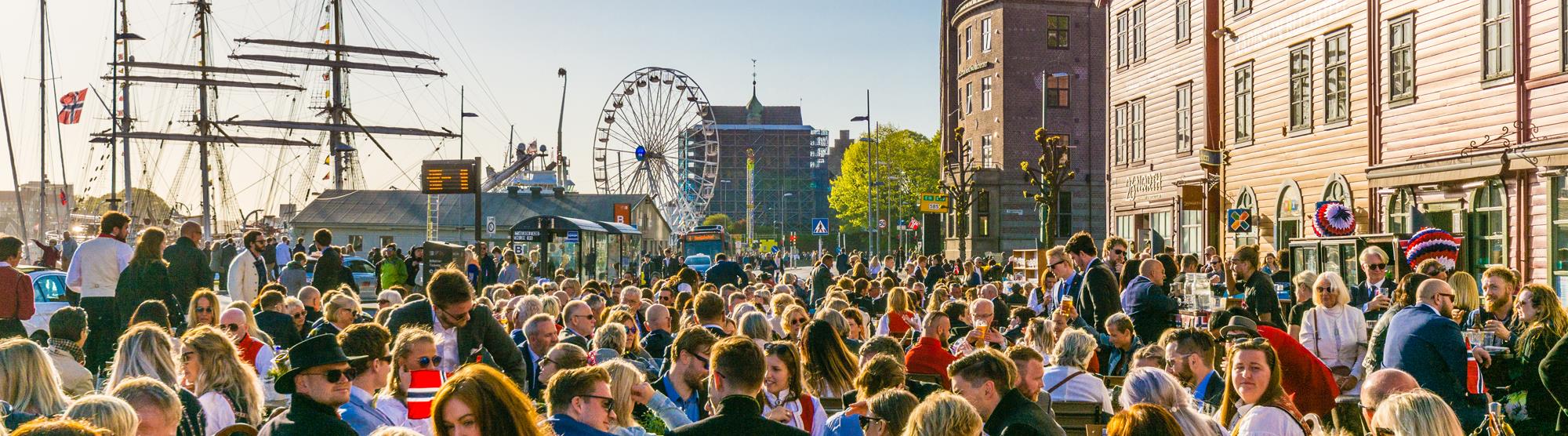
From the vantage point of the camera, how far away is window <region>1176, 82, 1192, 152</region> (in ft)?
105

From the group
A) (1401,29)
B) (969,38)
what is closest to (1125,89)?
(1401,29)

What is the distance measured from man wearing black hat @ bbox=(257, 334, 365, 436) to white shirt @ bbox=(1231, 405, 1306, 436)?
12.4 feet

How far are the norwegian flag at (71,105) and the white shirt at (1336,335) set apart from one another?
6736 centimetres

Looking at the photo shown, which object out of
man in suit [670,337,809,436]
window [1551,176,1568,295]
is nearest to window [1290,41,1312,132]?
window [1551,176,1568,295]

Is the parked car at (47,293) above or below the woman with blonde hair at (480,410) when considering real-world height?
below

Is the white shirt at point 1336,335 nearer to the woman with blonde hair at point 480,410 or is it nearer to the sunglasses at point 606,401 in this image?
the sunglasses at point 606,401

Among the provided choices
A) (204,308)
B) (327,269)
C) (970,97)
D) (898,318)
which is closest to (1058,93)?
(970,97)

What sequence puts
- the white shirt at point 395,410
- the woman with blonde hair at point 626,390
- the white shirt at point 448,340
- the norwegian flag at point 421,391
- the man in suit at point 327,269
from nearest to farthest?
the norwegian flag at point 421,391 → the woman with blonde hair at point 626,390 → the white shirt at point 395,410 → the white shirt at point 448,340 → the man in suit at point 327,269

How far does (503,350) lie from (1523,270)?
16.8m

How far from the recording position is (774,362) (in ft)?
22.0

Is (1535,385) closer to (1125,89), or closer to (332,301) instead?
(332,301)

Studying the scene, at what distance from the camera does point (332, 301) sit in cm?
1109

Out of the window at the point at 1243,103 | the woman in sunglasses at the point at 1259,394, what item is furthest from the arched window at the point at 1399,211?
the woman in sunglasses at the point at 1259,394

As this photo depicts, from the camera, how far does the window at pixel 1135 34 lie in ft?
116
